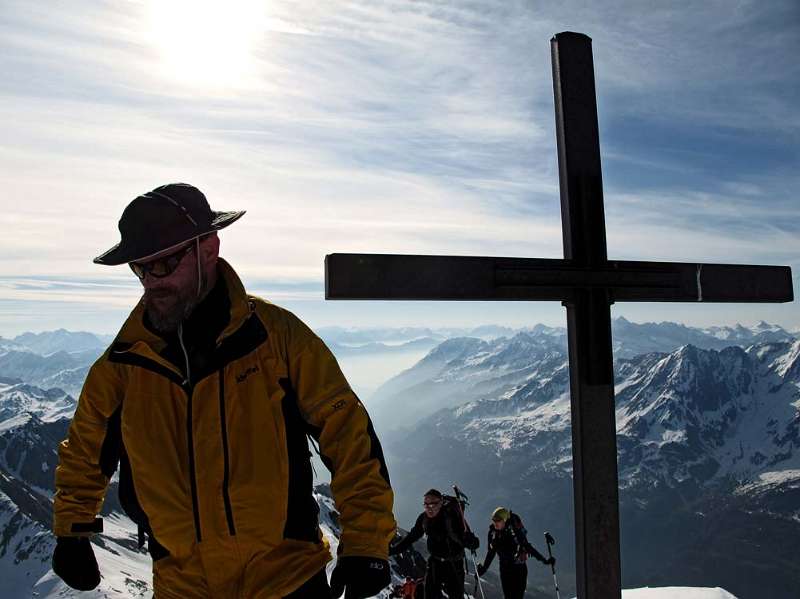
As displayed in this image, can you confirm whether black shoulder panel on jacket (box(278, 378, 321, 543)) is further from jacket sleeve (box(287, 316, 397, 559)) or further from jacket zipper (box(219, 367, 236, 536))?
jacket zipper (box(219, 367, 236, 536))

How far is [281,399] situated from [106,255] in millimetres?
1101

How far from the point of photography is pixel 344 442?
3258 mm

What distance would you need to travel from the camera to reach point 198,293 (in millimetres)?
3354

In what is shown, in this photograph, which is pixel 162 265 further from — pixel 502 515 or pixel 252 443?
pixel 502 515

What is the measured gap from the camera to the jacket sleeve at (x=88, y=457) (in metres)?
3.49

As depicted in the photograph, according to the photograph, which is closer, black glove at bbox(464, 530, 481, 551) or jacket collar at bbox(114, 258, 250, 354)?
jacket collar at bbox(114, 258, 250, 354)

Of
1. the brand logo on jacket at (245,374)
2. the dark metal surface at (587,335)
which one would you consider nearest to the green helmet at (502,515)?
the dark metal surface at (587,335)

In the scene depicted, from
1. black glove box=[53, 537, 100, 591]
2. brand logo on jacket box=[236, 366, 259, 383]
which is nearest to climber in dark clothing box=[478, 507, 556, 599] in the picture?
black glove box=[53, 537, 100, 591]

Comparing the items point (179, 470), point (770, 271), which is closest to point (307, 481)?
point (179, 470)

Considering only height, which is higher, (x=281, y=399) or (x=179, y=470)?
(x=281, y=399)

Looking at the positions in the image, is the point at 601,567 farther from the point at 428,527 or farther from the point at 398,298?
the point at 428,527

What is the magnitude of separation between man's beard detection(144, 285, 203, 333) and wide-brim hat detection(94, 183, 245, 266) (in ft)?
0.73

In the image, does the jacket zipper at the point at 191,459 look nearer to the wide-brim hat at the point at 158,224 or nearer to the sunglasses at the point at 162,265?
the sunglasses at the point at 162,265

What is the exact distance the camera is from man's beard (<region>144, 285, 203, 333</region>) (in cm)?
327
